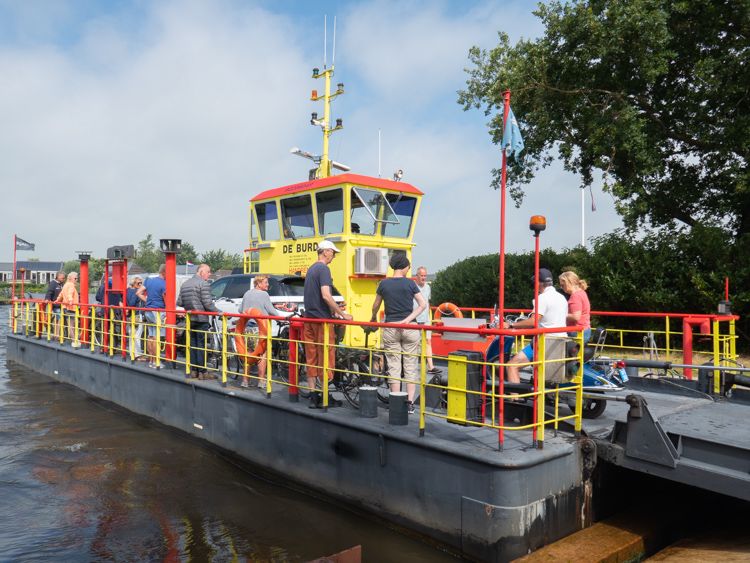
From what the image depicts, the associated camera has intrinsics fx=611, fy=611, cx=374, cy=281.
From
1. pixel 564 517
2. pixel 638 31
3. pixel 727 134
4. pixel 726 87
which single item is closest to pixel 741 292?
pixel 727 134

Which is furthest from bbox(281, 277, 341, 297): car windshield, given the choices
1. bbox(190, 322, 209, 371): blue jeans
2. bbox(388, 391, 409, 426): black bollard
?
bbox(388, 391, 409, 426): black bollard

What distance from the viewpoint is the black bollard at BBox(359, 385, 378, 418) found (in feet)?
19.2

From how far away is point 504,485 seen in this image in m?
4.48

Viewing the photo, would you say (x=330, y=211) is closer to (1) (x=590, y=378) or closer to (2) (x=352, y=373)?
(2) (x=352, y=373)

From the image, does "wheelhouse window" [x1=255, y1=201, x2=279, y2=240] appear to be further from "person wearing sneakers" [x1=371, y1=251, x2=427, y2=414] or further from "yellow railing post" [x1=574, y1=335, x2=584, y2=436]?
"yellow railing post" [x1=574, y1=335, x2=584, y2=436]

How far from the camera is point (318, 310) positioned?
259 inches

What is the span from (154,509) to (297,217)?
5980 mm

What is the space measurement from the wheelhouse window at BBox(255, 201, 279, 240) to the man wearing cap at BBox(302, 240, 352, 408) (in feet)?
15.4

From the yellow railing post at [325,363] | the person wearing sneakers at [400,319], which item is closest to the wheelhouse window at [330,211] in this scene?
the person wearing sneakers at [400,319]

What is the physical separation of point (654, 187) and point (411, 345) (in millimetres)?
14171

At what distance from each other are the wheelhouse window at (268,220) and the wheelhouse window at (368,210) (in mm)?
1748

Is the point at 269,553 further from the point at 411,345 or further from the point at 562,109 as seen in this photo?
the point at 562,109

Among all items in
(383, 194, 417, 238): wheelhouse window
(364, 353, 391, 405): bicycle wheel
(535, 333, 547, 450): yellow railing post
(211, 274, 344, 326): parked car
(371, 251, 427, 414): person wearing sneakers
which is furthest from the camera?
(383, 194, 417, 238): wheelhouse window

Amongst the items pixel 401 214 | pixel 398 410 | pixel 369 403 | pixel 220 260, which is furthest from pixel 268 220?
pixel 220 260
